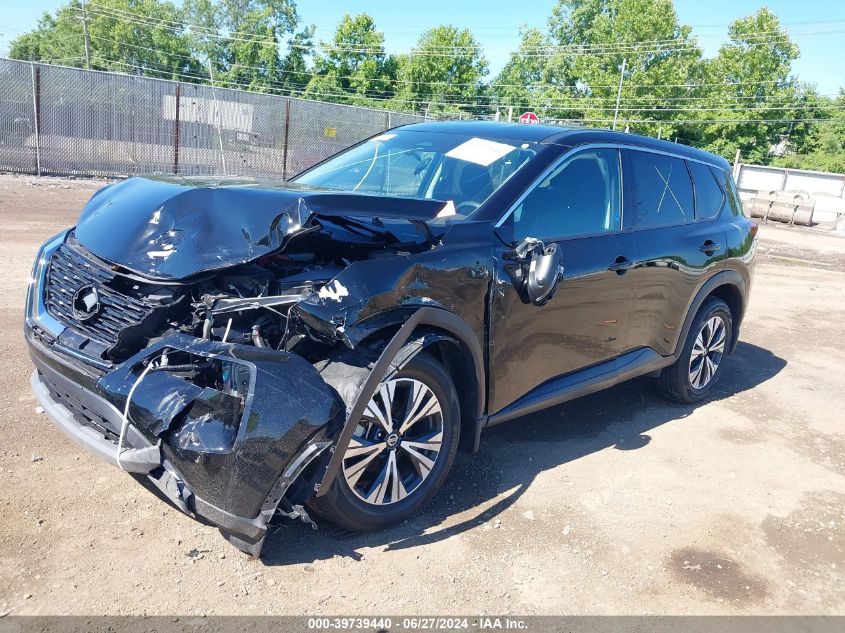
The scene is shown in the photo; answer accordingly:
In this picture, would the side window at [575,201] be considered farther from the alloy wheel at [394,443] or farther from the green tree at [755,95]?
the green tree at [755,95]

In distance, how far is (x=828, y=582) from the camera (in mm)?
3496

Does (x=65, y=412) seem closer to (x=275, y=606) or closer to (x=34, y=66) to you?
(x=275, y=606)

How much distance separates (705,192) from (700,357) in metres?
1.32

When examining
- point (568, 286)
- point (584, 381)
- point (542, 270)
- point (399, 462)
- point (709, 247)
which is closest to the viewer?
point (399, 462)

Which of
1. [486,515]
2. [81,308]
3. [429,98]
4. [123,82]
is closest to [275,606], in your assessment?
[486,515]

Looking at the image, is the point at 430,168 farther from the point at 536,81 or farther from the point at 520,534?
the point at 536,81

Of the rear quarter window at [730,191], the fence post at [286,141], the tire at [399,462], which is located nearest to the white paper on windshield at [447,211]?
the tire at [399,462]

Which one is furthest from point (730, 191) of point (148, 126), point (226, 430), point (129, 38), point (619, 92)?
point (129, 38)

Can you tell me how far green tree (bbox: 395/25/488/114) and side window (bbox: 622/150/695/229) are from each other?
59380 millimetres

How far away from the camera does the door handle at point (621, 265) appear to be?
445 cm

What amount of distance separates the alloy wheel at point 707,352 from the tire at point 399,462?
2855 millimetres

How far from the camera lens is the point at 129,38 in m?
78.5

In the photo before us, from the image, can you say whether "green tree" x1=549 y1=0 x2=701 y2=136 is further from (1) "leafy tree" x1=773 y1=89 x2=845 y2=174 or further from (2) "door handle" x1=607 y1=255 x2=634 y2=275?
(2) "door handle" x1=607 y1=255 x2=634 y2=275

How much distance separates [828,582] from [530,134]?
2.96 metres
